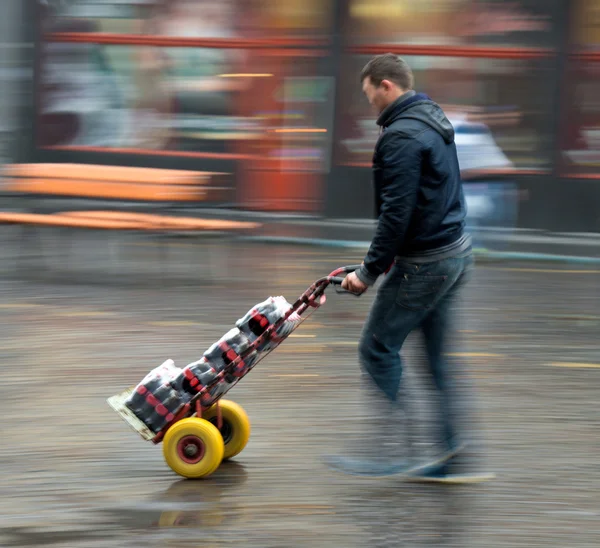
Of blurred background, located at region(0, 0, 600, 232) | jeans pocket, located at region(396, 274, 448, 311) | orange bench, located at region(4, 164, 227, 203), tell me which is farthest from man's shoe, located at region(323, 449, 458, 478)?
blurred background, located at region(0, 0, 600, 232)

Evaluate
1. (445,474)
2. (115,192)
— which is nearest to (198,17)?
(115,192)

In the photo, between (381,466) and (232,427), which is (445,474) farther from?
(232,427)

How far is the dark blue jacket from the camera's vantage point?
5000mm

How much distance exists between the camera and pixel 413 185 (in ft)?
16.4

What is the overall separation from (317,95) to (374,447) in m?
10.3

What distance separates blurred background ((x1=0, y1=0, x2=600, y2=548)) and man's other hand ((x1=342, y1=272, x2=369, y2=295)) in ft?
1.75

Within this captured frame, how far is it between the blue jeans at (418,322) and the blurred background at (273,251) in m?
0.12

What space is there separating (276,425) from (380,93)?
73.7 inches

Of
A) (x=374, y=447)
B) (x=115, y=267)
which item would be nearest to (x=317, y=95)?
(x=115, y=267)

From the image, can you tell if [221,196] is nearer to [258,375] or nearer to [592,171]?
[592,171]

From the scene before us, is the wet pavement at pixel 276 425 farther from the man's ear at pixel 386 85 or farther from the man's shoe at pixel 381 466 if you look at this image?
the man's ear at pixel 386 85

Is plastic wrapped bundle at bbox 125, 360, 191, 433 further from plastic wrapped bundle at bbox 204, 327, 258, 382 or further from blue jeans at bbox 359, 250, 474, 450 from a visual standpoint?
blue jeans at bbox 359, 250, 474, 450

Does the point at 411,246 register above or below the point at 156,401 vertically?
above

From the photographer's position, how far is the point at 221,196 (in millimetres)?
13742
